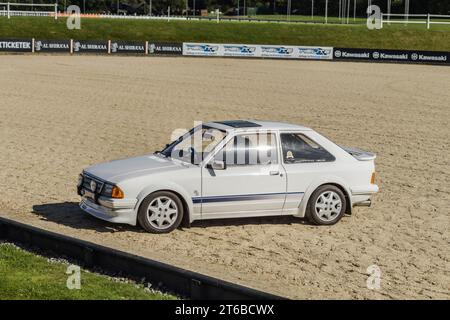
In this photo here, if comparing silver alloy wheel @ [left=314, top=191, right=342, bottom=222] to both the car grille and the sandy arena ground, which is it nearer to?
the sandy arena ground

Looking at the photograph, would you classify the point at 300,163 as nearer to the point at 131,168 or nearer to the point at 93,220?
the point at 131,168

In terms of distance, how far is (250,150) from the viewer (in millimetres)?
11898

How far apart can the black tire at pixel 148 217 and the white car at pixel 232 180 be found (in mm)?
14

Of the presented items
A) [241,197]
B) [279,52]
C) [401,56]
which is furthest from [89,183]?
[401,56]

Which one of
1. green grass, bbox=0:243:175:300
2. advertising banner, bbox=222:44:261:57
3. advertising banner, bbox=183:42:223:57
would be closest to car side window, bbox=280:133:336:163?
green grass, bbox=0:243:175:300

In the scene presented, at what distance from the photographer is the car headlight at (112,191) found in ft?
36.1

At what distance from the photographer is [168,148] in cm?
1245

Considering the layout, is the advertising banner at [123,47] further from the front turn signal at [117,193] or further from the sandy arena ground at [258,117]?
the front turn signal at [117,193]

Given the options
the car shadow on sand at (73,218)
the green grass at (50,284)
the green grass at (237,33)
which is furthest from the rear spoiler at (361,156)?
the green grass at (237,33)

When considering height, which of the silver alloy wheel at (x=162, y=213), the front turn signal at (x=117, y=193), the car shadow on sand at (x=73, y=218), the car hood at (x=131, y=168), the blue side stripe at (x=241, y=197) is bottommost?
the car shadow on sand at (x=73, y=218)

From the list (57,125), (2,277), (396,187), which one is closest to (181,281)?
(2,277)

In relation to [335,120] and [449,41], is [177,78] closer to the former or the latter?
[335,120]

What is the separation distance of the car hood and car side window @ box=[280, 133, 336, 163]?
5.46 feet

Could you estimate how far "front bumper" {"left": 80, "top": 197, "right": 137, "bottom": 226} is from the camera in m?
11.0
